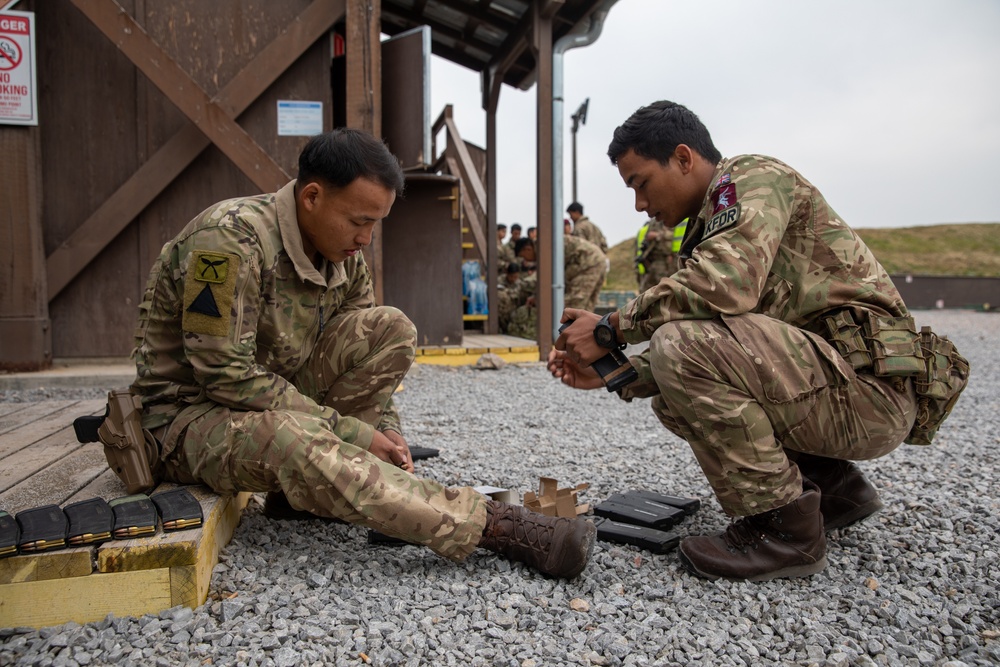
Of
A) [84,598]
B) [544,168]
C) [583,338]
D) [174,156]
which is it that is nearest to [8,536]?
[84,598]

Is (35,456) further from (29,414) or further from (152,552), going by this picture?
(152,552)

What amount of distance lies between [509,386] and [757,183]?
4087 millimetres

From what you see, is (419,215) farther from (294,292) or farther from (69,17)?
(294,292)

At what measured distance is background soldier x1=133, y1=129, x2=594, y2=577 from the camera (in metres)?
2.01

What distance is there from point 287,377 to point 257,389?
1.53 ft

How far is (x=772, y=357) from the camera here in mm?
2049

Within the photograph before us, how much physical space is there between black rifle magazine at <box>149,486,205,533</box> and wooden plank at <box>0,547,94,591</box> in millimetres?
184

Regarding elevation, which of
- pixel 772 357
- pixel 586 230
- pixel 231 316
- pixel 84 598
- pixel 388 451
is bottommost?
pixel 84 598

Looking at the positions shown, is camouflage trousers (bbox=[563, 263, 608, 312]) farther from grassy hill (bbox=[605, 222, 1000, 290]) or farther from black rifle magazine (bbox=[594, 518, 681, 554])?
grassy hill (bbox=[605, 222, 1000, 290])

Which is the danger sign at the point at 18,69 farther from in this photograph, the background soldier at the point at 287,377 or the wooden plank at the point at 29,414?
the background soldier at the point at 287,377

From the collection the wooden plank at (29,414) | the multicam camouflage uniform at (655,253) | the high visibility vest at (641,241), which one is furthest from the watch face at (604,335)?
the high visibility vest at (641,241)

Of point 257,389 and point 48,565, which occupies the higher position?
point 257,389

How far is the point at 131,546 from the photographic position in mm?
1737

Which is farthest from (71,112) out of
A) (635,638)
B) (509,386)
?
(635,638)
